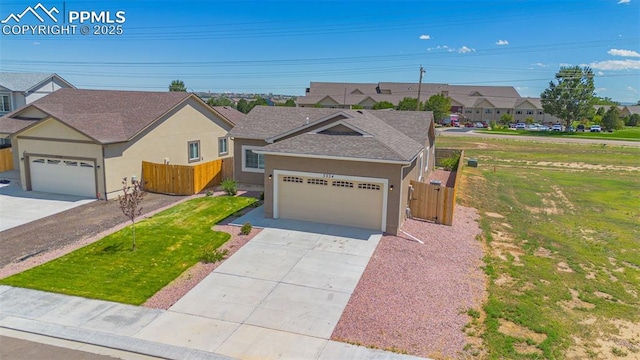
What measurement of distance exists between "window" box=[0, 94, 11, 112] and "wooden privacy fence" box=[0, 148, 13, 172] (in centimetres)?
974

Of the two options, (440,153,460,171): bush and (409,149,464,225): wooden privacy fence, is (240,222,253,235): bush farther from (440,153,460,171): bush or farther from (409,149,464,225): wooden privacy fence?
(440,153,460,171): bush

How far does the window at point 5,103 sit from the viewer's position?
1373 inches

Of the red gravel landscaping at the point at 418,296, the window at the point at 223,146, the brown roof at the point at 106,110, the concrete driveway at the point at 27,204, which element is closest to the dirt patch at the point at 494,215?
the red gravel landscaping at the point at 418,296

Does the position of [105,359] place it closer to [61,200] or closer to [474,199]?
[61,200]

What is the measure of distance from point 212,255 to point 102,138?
1112cm

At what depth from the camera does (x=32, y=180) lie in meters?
22.8

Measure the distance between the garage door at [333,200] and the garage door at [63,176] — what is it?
33.6ft

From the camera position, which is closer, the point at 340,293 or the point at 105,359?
the point at 105,359

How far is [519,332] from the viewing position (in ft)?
31.9

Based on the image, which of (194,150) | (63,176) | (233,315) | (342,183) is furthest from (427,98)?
(233,315)

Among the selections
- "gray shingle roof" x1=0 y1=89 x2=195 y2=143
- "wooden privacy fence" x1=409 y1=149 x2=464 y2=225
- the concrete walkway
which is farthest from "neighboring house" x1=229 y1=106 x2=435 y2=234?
"gray shingle roof" x1=0 y1=89 x2=195 y2=143

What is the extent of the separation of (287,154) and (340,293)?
23.7 feet

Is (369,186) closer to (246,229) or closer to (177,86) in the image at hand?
(246,229)

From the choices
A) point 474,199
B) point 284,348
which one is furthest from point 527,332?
point 474,199
